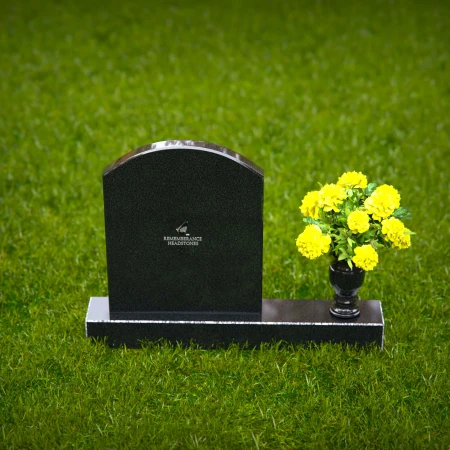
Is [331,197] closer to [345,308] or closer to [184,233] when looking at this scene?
[345,308]

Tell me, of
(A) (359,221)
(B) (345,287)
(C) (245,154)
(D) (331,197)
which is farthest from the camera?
(C) (245,154)

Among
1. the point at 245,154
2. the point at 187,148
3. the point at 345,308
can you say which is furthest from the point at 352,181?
the point at 245,154

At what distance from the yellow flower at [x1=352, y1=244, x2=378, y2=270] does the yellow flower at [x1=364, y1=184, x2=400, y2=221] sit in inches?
8.1

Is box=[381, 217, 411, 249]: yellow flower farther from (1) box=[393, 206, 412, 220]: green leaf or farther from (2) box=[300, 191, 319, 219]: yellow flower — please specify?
(2) box=[300, 191, 319, 219]: yellow flower

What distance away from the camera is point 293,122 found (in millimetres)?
8750

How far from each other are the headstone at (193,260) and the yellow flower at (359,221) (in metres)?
0.57

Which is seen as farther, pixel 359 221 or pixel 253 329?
pixel 253 329

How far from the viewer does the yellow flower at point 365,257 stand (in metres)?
4.71

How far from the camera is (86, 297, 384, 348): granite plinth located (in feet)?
16.5

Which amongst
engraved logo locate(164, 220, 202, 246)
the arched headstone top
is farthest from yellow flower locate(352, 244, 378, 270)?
engraved logo locate(164, 220, 202, 246)

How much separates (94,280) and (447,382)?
2632 millimetres

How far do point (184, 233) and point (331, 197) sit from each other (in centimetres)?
92

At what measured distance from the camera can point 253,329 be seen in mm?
5055

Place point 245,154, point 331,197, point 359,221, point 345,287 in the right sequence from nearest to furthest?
point 359,221, point 331,197, point 345,287, point 245,154
